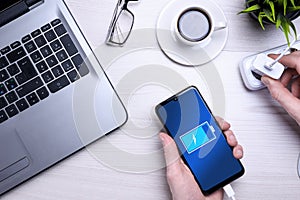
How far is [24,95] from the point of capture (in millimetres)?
753

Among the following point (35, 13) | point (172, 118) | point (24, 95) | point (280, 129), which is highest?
point (35, 13)

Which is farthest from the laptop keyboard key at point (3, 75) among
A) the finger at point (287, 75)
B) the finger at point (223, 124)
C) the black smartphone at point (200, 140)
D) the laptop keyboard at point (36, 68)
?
the finger at point (287, 75)

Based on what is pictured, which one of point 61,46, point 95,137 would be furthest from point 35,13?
point 95,137

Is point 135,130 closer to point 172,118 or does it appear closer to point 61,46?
point 172,118

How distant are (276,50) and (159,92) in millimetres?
215

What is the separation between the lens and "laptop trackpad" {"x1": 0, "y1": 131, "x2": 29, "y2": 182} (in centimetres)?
76

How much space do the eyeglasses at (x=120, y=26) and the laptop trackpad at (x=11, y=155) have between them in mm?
227

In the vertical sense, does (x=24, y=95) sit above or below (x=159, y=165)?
above

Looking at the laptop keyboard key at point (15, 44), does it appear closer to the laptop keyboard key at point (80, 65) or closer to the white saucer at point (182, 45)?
the laptop keyboard key at point (80, 65)

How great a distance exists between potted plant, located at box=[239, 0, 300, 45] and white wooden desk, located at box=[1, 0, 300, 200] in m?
0.05

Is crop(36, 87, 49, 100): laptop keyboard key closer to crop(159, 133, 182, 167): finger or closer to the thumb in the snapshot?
crop(159, 133, 182, 167): finger

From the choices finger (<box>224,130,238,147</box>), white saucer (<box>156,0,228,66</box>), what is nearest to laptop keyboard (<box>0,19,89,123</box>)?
white saucer (<box>156,0,228,66</box>)

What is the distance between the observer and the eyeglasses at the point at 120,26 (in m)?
0.79

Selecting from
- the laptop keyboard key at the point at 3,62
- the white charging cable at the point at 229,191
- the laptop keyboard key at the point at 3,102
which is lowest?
the white charging cable at the point at 229,191
